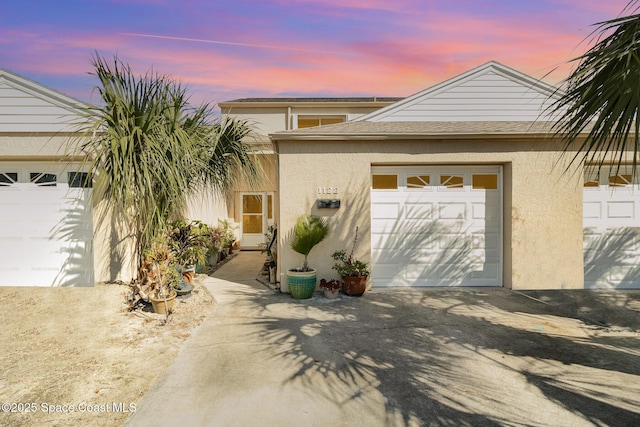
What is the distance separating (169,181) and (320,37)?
6.28 meters

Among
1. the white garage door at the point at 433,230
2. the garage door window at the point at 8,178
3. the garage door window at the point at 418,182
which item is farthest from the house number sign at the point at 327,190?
the garage door window at the point at 8,178

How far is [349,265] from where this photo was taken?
737 centimetres

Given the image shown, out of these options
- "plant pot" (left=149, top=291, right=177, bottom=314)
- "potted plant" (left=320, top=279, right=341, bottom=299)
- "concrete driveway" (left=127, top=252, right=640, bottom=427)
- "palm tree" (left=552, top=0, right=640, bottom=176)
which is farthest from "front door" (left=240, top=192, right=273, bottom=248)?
"palm tree" (left=552, top=0, right=640, bottom=176)

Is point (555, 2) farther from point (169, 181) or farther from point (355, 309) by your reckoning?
point (169, 181)

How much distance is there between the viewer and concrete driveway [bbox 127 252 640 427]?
3.18 metres

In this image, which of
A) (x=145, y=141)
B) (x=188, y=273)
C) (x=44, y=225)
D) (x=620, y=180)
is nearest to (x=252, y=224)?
(x=188, y=273)

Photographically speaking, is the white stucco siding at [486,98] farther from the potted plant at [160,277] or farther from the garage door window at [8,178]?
the garage door window at [8,178]

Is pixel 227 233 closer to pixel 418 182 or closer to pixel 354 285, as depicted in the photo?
pixel 354 285

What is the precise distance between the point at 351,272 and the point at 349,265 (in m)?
0.15

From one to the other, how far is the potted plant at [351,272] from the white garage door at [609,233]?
4987 millimetres

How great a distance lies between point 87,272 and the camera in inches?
300

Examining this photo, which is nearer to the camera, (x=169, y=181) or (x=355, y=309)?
(x=169, y=181)

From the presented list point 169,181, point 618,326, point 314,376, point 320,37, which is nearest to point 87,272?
point 169,181

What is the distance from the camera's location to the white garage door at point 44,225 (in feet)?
24.8
